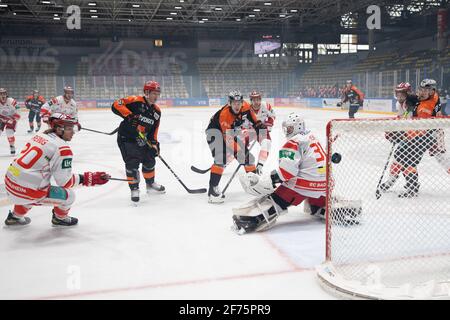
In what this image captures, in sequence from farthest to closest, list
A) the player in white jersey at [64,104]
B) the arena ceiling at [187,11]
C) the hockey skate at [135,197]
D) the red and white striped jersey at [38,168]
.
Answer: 1. the arena ceiling at [187,11]
2. the player in white jersey at [64,104]
3. the hockey skate at [135,197]
4. the red and white striped jersey at [38,168]

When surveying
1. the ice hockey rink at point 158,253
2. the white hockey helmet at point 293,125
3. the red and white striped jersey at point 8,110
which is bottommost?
the ice hockey rink at point 158,253

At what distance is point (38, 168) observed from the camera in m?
3.05

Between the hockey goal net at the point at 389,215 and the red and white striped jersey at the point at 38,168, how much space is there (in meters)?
1.87

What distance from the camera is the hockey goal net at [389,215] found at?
2.34 metres

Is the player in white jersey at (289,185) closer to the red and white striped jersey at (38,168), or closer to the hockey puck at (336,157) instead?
the hockey puck at (336,157)

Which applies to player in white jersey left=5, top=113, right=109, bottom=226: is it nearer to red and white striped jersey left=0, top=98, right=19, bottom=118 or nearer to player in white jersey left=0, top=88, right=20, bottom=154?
player in white jersey left=0, top=88, right=20, bottom=154

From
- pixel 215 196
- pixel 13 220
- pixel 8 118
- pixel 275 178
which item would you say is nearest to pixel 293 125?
pixel 275 178

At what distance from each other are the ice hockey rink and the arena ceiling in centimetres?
1671

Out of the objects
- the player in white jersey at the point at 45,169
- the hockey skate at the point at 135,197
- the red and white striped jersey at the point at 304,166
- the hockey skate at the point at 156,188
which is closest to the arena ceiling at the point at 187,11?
the hockey skate at the point at 156,188

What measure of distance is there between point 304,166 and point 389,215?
92 cm

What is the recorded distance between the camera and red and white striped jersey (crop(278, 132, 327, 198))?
3.11 metres

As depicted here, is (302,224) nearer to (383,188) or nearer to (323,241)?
(323,241)

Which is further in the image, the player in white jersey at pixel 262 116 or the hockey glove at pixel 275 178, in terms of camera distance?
the player in white jersey at pixel 262 116

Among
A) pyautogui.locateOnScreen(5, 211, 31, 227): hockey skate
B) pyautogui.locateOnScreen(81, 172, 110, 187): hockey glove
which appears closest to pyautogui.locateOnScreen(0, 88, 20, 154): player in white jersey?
pyautogui.locateOnScreen(5, 211, 31, 227): hockey skate
